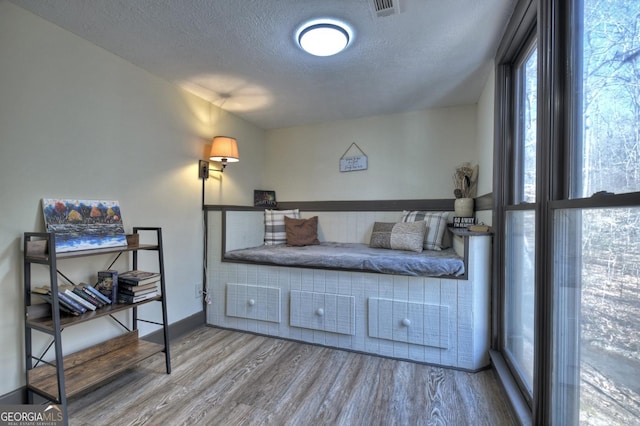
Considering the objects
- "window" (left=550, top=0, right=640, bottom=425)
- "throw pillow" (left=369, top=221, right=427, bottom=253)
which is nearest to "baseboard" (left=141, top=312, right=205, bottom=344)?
"throw pillow" (left=369, top=221, right=427, bottom=253)

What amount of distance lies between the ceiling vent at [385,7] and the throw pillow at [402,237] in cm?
168

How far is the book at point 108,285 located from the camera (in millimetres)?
1669

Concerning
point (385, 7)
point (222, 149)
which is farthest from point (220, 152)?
point (385, 7)

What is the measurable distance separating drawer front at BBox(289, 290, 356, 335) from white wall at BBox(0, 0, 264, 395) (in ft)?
3.23

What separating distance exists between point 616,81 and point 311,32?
4.46 feet

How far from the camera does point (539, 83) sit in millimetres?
1175

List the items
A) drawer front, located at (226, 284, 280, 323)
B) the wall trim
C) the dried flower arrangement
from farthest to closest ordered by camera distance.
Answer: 1. the wall trim
2. the dried flower arrangement
3. drawer front, located at (226, 284, 280, 323)

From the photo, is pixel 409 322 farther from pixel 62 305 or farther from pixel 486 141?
pixel 62 305

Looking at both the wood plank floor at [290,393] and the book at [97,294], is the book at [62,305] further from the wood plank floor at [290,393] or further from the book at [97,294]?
the wood plank floor at [290,393]

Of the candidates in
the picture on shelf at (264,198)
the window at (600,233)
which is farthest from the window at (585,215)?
the picture on shelf at (264,198)

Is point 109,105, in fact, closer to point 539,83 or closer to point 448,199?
point 539,83

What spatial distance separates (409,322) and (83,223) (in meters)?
2.18

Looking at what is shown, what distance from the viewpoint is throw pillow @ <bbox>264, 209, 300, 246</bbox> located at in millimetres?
3041

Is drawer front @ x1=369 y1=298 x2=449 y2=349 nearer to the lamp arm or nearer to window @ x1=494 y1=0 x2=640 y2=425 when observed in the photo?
window @ x1=494 y1=0 x2=640 y2=425
